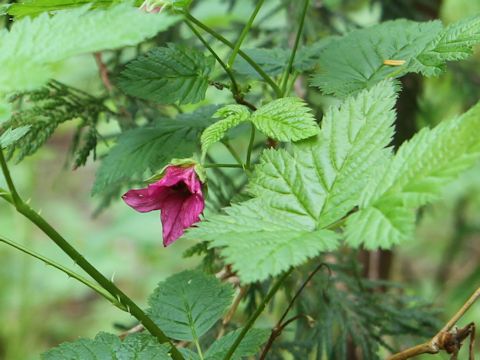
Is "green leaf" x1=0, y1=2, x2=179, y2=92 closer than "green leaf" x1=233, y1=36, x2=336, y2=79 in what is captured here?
Yes

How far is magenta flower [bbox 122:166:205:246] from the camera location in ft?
2.61

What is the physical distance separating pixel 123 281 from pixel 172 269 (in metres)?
0.49

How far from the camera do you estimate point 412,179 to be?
2.07 ft

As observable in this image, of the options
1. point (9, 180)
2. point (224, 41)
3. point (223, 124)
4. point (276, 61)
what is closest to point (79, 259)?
point (9, 180)

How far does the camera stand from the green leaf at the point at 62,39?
0.60 m

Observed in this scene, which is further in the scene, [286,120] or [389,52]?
[389,52]

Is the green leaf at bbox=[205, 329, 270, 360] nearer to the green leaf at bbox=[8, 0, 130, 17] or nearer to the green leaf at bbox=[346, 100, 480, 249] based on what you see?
the green leaf at bbox=[346, 100, 480, 249]

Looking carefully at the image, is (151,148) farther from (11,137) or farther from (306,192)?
(306,192)

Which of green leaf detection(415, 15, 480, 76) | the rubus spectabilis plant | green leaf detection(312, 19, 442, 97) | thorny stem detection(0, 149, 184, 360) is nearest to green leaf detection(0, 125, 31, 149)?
the rubus spectabilis plant

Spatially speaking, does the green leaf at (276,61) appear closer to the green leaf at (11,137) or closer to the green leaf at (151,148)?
the green leaf at (151,148)

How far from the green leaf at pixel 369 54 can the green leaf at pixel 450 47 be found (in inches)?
0.8

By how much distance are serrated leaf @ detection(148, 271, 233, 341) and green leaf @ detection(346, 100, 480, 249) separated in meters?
0.28

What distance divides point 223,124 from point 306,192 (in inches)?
5.5

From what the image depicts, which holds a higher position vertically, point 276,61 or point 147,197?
point 276,61
